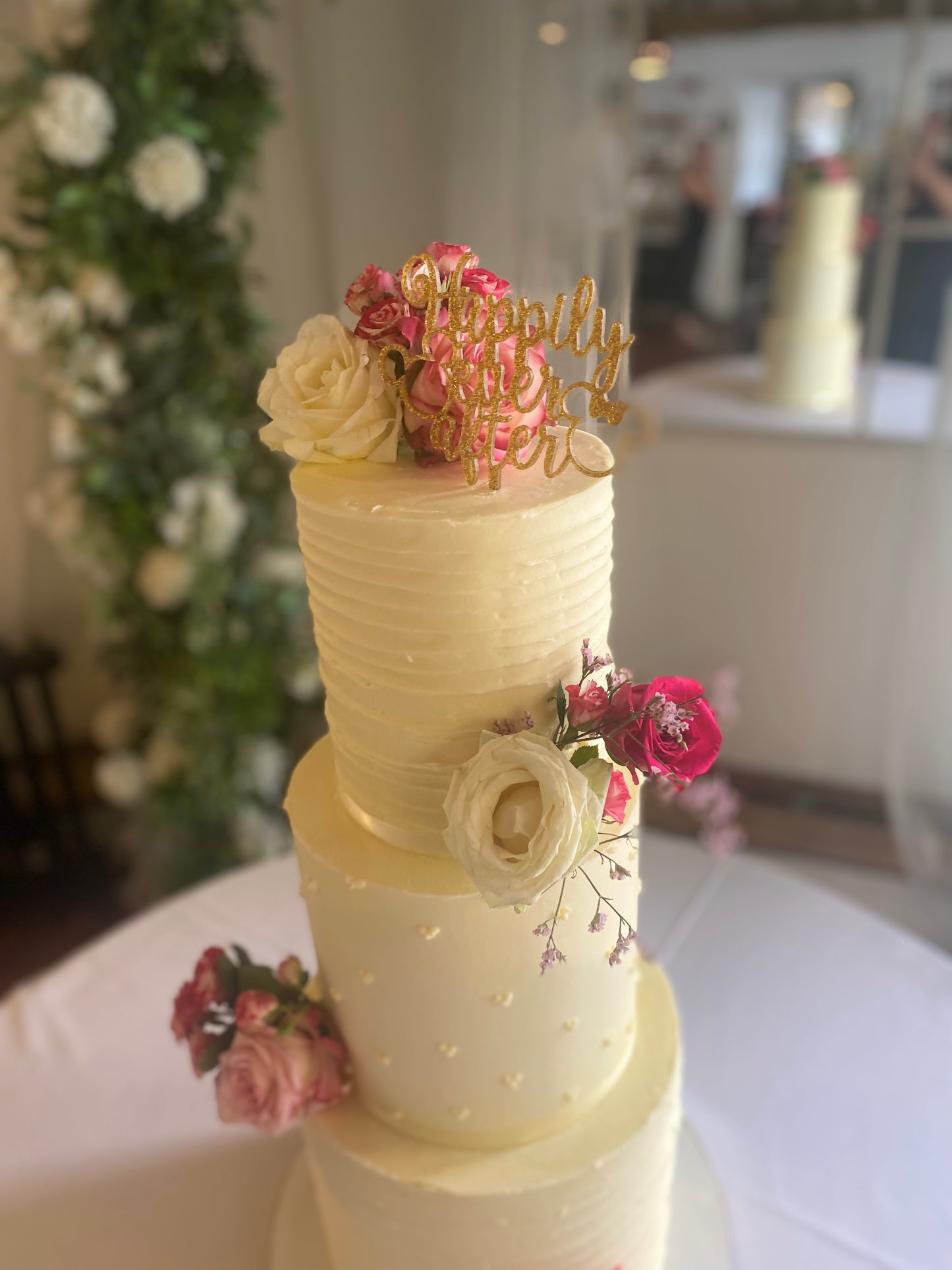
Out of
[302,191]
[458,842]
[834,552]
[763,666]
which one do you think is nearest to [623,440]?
[834,552]

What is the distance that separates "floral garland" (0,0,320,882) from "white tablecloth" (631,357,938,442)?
4.84 feet

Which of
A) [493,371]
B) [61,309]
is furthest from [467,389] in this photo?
[61,309]

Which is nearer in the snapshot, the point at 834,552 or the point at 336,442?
the point at 336,442

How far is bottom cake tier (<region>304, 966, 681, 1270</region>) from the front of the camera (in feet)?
3.39

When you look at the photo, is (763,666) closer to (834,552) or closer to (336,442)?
(834,552)

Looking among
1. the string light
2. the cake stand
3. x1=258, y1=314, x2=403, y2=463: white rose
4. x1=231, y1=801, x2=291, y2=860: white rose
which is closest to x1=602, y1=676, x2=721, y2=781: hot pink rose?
x1=258, y1=314, x2=403, y2=463: white rose

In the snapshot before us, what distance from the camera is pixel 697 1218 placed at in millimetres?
1364

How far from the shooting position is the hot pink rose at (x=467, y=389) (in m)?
0.81

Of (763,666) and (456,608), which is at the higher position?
(456,608)

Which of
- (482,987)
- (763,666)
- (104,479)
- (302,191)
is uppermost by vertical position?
(302,191)

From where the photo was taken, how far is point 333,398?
0.85 m

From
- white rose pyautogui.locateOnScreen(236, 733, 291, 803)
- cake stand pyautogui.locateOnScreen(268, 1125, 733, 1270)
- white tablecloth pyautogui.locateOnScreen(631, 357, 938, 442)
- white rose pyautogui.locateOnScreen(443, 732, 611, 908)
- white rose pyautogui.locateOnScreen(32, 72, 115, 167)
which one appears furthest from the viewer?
Answer: white tablecloth pyautogui.locateOnScreen(631, 357, 938, 442)

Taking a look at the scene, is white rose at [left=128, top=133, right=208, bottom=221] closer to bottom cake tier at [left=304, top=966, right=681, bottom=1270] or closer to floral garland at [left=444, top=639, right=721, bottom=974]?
floral garland at [left=444, top=639, right=721, bottom=974]

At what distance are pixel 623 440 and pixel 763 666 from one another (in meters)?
1.02
